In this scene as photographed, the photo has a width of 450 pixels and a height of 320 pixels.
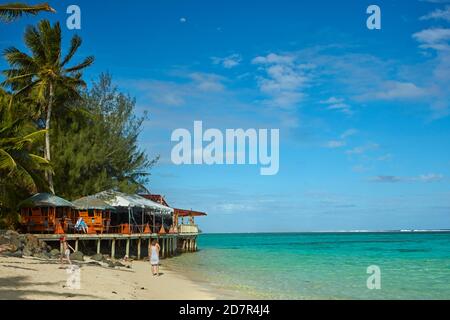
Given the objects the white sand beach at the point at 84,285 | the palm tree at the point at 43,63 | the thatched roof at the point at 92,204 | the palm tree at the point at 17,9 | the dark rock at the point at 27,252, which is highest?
the palm tree at the point at 43,63

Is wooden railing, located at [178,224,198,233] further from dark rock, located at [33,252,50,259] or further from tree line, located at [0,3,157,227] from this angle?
dark rock, located at [33,252,50,259]

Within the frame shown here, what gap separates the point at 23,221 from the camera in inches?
1122

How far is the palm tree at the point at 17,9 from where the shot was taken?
13.2m

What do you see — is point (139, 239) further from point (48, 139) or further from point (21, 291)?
point (21, 291)

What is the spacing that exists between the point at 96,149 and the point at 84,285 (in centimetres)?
2305

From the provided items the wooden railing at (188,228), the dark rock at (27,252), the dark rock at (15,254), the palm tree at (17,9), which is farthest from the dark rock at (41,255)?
the wooden railing at (188,228)

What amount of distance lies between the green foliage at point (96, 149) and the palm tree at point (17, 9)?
21866 millimetres

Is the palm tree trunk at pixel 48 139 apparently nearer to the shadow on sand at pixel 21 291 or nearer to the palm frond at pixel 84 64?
the palm frond at pixel 84 64

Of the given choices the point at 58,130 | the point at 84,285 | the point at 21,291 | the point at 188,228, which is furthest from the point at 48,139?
the point at 188,228

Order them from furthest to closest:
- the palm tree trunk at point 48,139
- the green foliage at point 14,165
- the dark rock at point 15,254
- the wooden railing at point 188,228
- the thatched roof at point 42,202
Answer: the wooden railing at point 188,228 → the palm tree trunk at point 48,139 → the thatched roof at point 42,202 → the green foliage at point 14,165 → the dark rock at point 15,254

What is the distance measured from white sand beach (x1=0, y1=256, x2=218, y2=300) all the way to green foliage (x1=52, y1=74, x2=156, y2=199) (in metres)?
16.3

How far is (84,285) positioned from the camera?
47.4 feet
